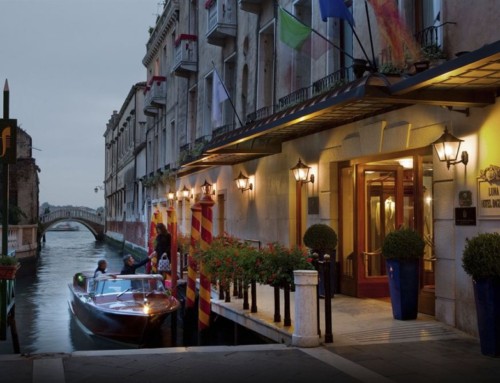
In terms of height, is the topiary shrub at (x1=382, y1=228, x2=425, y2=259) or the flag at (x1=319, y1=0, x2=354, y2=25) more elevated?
the flag at (x1=319, y1=0, x2=354, y2=25)

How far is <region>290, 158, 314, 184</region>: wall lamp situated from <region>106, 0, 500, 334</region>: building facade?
0.05 m

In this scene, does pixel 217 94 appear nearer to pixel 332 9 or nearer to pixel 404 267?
pixel 332 9

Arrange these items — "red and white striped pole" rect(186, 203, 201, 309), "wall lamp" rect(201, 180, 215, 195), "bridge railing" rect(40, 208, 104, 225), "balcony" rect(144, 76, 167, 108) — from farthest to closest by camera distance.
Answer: "bridge railing" rect(40, 208, 104, 225) → "balcony" rect(144, 76, 167, 108) → "wall lamp" rect(201, 180, 215, 195) → "red and white striped pole" rect(186, 203, 201, 309)

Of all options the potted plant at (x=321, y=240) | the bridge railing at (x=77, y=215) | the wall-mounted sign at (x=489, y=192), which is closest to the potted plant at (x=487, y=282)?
the wall-mounted sign at (x=489, y=192)

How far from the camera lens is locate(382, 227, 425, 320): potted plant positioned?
9.35 m

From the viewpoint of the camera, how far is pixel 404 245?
9.33 m

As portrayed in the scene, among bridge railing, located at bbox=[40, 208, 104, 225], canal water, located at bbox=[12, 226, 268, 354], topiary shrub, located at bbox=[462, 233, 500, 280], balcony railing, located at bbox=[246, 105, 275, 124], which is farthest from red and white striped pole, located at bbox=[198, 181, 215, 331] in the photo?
bridge railing, located at bbox=[40, 208, 104, 225]

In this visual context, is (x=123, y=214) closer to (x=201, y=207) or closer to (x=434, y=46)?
(x=201, y=207)

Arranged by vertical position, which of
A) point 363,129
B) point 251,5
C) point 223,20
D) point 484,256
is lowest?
point 484,256

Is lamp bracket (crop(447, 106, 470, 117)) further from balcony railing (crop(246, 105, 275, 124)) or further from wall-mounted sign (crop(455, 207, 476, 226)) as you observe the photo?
balcony railing (crop(246, 105, 275, 124))

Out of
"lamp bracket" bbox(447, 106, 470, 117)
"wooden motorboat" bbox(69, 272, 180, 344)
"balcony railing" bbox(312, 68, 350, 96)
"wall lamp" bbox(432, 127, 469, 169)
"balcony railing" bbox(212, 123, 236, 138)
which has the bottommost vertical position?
"wooden motorboat" bbox(69, 272, 180, 344)

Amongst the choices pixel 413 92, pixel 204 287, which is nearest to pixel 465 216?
pixel 413 92

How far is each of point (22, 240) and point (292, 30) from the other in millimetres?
26516

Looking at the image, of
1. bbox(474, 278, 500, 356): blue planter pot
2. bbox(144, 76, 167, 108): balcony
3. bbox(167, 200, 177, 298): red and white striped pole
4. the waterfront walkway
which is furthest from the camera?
bbox(144, 76, 167, 108): balcony
